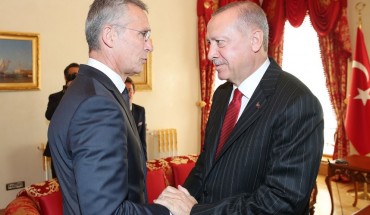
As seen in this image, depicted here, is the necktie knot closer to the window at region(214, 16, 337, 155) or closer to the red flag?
the red flag

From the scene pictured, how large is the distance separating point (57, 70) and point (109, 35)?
3948 mm

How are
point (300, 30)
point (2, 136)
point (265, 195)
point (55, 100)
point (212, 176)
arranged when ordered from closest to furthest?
1. point (265, 195)
2. point (212, 176)
3. point (55, 100)
4. point (2, 136)
5. point (300, 30)

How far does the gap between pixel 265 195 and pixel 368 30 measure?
524cm

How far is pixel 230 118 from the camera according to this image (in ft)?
5.68

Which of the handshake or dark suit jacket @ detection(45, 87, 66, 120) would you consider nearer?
the handshake

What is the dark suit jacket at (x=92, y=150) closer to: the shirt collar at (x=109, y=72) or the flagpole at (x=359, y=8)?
the shirt collar at (x=109, y=72)

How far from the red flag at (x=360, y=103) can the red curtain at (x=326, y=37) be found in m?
0.43

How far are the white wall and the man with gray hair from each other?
3757mm

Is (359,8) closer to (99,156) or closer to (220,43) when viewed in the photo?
(220,43)

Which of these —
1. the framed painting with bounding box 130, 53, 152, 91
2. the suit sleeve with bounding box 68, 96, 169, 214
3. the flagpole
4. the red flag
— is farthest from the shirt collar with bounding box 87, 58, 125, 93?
the flagpole

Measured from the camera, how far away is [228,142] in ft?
5.08

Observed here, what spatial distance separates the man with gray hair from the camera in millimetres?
1071

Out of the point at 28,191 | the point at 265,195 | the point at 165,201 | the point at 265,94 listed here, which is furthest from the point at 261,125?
the point at 28,191

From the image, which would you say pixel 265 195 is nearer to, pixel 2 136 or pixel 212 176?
pixel 212 176
